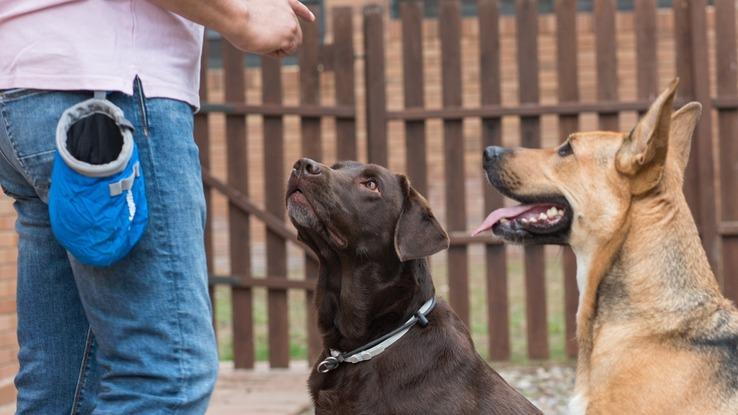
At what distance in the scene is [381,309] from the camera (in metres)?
3.40

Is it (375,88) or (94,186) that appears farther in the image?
(375,88)

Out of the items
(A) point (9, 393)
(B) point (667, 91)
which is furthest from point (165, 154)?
(A) point (9, 393)

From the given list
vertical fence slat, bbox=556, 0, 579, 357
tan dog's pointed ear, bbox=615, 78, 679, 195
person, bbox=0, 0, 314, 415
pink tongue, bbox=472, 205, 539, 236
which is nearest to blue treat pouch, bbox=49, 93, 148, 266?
person, bbox=0, 0, 314, 415

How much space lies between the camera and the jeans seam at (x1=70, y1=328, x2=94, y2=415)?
9.39 ft

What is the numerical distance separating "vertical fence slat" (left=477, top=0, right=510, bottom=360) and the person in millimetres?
4677

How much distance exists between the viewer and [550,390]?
657cm

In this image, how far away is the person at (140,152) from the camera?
8.43ft

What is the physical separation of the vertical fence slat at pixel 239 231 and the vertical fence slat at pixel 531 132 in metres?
2.04

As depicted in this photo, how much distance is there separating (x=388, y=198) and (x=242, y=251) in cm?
410

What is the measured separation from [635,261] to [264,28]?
1543 mm

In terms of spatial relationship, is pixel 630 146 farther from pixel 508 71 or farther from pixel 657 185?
pixel 508 71

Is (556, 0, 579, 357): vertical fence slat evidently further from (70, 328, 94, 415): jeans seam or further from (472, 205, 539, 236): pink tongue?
(70, 328, 94, 415): jeans seam

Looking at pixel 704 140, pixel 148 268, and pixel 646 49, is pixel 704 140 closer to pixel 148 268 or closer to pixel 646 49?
pixel 646 49

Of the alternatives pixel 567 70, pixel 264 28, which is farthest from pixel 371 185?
pixel 567 70
